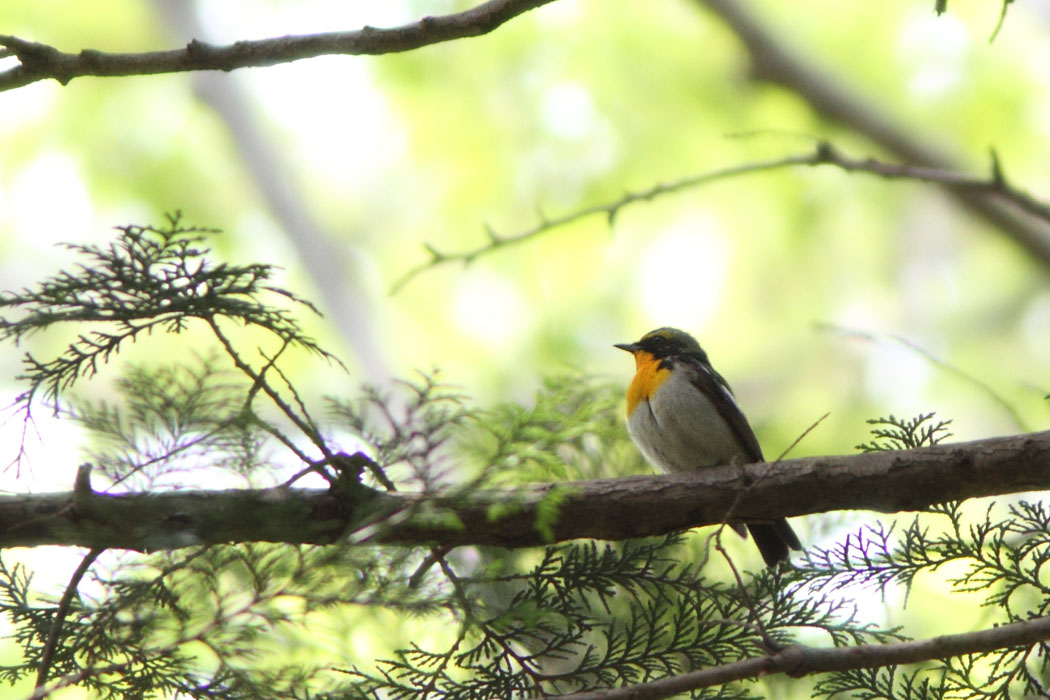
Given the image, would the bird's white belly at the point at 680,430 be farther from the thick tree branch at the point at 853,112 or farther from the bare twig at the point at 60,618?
the thick tree branch at the point at 853,112

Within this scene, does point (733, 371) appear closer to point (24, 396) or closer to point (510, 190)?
point (510, 190)

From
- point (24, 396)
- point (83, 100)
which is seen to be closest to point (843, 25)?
point (83, 100)

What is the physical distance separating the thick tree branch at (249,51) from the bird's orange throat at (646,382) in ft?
7.76

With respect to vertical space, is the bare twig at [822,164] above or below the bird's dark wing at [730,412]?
above

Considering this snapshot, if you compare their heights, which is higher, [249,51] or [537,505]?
[249,51]

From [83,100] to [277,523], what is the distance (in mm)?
10778

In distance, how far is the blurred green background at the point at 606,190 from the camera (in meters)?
10.7

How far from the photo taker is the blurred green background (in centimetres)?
1067

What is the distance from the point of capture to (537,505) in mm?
2787

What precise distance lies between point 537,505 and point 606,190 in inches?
347

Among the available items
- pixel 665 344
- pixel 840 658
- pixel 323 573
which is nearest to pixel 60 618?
pixel 323 573

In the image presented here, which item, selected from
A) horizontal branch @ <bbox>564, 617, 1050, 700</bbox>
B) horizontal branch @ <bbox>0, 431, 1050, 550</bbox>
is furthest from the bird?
horizontal branch @ <bbox>564, 617, 1050, 700</bbox>

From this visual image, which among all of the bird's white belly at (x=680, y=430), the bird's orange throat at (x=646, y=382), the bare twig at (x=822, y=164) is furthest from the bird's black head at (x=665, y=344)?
the bare twig at (x=822, y=164)

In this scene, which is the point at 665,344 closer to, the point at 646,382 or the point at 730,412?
the point at 646,382
